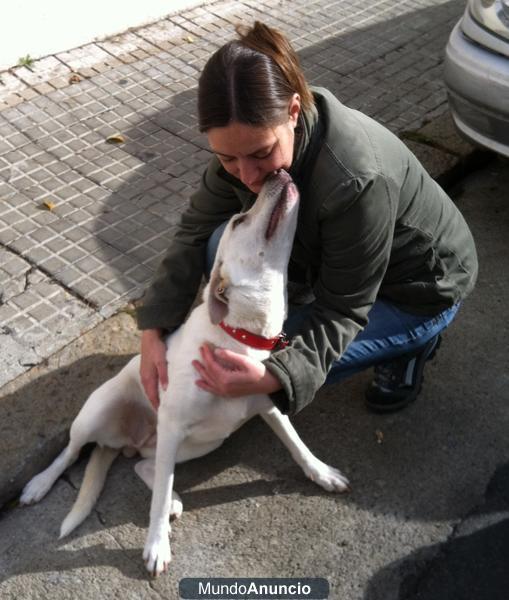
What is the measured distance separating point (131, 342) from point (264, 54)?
1.64 m

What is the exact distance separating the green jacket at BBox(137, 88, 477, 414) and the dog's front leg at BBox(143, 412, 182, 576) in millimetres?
390

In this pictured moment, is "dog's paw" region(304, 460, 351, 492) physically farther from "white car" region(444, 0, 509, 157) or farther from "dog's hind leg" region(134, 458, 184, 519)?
"white car" region(444, 0, 509, 157)

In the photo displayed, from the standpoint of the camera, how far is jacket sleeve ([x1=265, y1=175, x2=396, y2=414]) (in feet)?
7.60

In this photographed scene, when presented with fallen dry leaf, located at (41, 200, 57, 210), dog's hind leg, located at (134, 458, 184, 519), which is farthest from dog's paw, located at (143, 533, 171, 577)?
fallen dry leaf, located at (41, 200, 57, 210)

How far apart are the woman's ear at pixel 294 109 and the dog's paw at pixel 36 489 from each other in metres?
1.65

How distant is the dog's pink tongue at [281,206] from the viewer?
2.23 m

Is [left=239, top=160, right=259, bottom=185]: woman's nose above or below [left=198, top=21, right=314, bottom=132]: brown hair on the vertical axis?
below

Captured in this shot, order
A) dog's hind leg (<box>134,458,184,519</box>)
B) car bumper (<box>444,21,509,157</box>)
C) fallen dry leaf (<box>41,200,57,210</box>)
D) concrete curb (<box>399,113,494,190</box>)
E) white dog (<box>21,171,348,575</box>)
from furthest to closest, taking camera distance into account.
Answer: concrete curb (<box>399,113,494,190</box>) → fallen dry leaf (<box>41,200,57,210</box>) → car bumper (<box>444,21,509,157</box>) → dog's hind leg (<box>134,458,184,519</box>) → white dog (<box>21,171,348,575</box>)

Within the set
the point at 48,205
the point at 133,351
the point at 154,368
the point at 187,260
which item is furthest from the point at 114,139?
the point at 154,368

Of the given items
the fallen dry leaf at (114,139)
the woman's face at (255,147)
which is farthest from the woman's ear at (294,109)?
the fallen dry leaf at (114,139)

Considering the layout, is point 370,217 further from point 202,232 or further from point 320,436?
point 320,436

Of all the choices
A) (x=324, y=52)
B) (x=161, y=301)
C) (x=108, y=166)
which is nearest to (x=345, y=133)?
(x=161, y=301)

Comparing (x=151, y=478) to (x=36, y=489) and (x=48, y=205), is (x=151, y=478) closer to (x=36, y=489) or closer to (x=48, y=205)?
(x=36, y=489)

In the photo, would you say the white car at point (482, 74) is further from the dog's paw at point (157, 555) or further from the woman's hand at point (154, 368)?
the dog's paw at point (157, 555)
